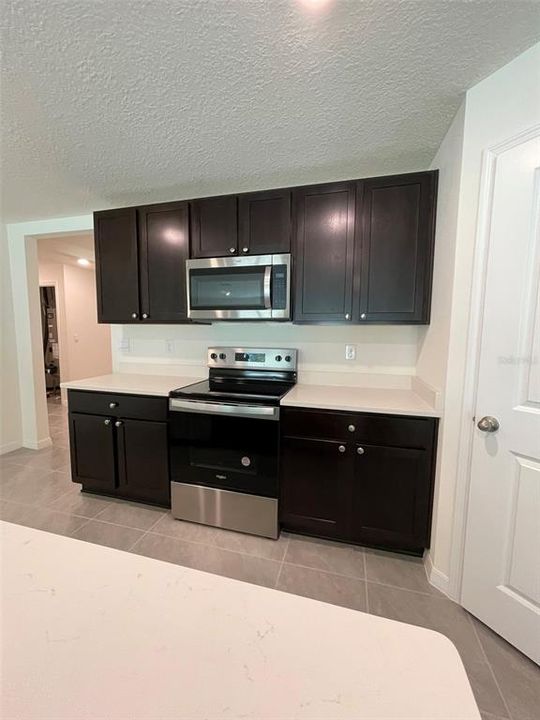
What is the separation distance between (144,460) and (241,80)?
7.44ft

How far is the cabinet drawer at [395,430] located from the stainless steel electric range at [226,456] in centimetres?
51

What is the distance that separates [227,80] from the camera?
1313mm

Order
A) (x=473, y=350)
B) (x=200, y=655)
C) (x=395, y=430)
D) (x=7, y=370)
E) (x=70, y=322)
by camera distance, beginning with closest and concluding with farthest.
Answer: (x=200, y=655), (x=473, y=350), (x=395, y=430), (x=7, y=370), (x=70, y=322)

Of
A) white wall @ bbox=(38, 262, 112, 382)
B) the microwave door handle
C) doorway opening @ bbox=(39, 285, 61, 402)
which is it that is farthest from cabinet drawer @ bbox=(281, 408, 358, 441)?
doorway opening @ bbox=(39, 285, 61, 402)

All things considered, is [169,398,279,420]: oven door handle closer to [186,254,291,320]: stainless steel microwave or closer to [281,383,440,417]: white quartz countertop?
[281,383,440,417]: white quartz countertop

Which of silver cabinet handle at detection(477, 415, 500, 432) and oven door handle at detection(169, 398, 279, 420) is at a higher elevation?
silver cabinet handle at detection(477, 415, 500, 432)

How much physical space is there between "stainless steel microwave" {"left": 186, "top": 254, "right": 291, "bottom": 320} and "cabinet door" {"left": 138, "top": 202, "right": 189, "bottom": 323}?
138 millimetres

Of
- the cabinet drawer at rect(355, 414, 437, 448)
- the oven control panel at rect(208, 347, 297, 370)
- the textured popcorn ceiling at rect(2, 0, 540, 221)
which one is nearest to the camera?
the textured popcorn ceiling at rect(2, 0, 540, 221)

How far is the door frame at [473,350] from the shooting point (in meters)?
1.33

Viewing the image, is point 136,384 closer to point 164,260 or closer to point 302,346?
point 164,260

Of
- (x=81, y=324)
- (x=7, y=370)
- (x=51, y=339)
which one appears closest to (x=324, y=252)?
(x=7, y=370)

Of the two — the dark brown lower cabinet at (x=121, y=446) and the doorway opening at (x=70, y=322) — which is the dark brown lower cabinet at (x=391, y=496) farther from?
the doorway opening at (x=70, y=322)

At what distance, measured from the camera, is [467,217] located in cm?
142

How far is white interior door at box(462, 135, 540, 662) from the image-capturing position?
1.25 metres
